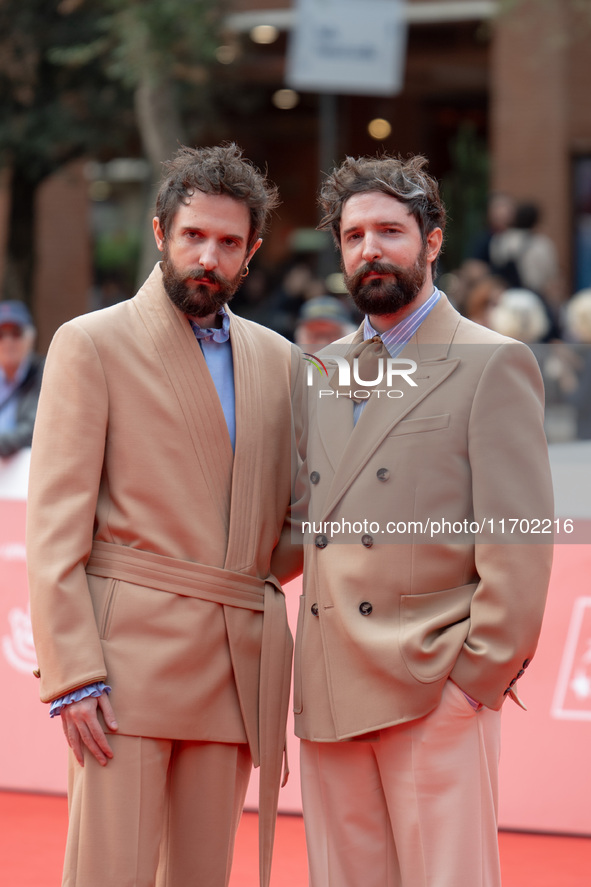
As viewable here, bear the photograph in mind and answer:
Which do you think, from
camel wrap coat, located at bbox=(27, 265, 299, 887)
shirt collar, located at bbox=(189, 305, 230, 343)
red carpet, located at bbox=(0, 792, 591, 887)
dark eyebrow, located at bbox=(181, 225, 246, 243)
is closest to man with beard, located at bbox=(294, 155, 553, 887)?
camel wrap coat, located at bbox=(27, 265, 299, 887)

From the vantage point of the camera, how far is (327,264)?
1423 centimetres

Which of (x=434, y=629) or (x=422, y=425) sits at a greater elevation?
(x=422, y=425)

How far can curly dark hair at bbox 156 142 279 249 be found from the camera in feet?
10.4

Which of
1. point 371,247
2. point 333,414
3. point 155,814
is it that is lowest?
point 155,814

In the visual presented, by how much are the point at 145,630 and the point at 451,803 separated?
89 centimetres

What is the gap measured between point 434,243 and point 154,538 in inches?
43.0

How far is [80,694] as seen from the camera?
9.74 feet

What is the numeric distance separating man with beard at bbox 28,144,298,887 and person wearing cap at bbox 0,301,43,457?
4258 millimetres

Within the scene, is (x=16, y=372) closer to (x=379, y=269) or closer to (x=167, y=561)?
(x=167, y=561)

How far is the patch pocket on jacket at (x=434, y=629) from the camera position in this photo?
295 cm

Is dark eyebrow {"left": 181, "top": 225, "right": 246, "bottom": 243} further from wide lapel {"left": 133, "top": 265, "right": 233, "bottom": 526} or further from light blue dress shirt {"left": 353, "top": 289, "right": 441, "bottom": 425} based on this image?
light blue dress shirt {"left": 353, "top": 289, "right": 441, "bottom": 425}

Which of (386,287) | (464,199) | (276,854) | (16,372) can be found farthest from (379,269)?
(464,199)

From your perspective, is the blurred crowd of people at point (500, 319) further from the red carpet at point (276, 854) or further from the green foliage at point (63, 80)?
the green foliage at point (63, 80)

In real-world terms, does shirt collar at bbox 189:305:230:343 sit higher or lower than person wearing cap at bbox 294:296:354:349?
lower
